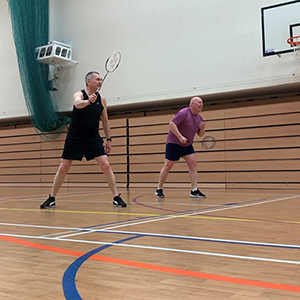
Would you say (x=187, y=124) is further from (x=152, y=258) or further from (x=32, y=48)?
(x=32, y=48)

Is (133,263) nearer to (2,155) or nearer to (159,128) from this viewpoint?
(159,128)

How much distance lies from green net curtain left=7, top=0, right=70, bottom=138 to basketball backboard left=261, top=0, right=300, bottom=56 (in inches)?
257

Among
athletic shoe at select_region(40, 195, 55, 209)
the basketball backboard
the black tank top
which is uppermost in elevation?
the basketball backboard

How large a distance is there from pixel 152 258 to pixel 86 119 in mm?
3086

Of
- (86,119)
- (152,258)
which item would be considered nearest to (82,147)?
(86,119)

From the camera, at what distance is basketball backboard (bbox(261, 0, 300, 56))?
899 centimetres

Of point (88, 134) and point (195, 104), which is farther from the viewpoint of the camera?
point (195, 104)

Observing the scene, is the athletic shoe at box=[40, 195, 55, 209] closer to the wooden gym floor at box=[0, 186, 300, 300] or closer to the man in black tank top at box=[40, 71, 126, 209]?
the man in black tank top at box=[40, 71, 126, 209]

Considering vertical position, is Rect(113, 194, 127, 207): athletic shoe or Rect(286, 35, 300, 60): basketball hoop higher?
Rect(286, 35, 300, 60): basketball hoop

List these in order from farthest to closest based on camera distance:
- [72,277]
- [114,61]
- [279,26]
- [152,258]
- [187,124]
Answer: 1. [279,26]
2. [187,124]
3. [114,61]
4. [152,258]
5. [72,277]

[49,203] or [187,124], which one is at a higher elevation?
[187,124]

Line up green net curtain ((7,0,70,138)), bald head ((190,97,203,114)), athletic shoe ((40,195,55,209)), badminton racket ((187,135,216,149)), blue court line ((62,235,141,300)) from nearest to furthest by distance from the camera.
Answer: blue court line ((62,235,141,300))
athletic shoe ((40,195,55,209))
bald head ((190,97,203,114))
badminton racket ((187,135,216,149))
green net curtain ((7,0,70,138))

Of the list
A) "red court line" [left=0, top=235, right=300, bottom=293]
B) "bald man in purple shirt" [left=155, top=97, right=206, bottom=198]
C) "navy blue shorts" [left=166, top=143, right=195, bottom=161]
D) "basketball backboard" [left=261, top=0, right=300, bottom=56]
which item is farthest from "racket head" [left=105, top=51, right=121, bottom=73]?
"basketball backboard" [left=261, top=0, right=300, bottom=56]

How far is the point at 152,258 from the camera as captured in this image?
2285mm
